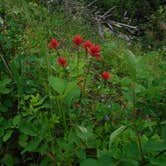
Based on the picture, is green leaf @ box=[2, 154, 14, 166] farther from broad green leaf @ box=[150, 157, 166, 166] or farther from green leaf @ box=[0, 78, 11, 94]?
broad green leaf @ box=[150, 157, 166, 166]

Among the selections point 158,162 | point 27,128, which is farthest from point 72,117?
point 158,162

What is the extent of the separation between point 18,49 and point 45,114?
93cm

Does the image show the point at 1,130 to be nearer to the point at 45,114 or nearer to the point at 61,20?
the point at 45,114

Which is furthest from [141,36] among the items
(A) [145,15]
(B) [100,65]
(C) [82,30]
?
(B) [100,65]

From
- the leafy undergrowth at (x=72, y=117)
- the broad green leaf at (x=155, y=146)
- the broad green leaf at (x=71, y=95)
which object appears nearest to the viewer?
the broad green leaf at (x=155, y=146)

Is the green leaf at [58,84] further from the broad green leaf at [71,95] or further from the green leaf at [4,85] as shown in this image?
the green leaf at [4,85]

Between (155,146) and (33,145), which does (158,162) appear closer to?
(155,146)

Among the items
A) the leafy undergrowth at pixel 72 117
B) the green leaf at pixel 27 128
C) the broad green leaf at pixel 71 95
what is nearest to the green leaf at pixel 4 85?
the leafy undergrowth at pixel 72 117

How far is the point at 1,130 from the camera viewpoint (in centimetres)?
184

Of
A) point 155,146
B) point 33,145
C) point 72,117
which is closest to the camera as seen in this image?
point 155,146

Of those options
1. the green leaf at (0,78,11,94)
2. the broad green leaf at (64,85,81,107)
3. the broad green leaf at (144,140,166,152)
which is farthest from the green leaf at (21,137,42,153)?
the broad green leaf at (144,140,166,152)

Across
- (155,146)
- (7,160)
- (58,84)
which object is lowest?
(7,160)

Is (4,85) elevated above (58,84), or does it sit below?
below

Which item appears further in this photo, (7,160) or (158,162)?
(7,160)
